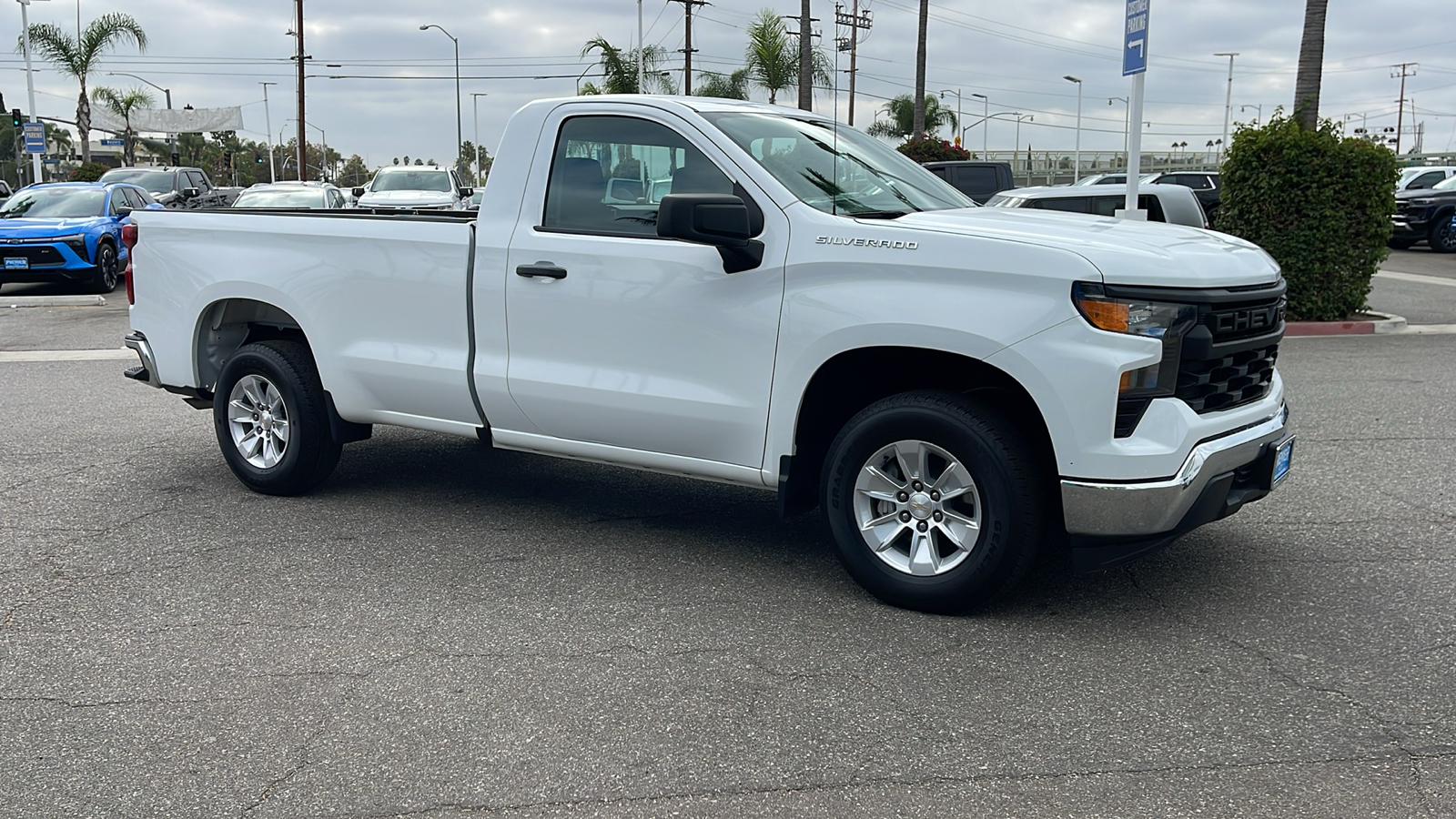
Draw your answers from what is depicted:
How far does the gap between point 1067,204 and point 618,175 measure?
35.8 feet

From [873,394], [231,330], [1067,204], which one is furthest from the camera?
[1067,204]

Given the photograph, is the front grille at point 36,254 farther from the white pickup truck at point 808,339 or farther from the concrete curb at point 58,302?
the white pickup truck at point 808,339

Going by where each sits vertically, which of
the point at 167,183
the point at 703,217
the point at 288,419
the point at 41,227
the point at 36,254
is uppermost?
the point at 167,183

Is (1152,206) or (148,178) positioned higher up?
(148,178)

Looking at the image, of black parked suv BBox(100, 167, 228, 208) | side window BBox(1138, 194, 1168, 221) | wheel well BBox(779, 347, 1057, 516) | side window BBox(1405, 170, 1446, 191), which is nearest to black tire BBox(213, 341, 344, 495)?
wheel well BBox(779, 347, 1057, 516)

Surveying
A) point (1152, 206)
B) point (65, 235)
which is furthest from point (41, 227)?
point (1152, 206)

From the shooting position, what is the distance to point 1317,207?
13781mm

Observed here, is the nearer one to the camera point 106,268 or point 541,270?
point 541,270

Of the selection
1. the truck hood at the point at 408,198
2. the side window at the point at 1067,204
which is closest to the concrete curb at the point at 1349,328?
the side window at the point at 1067,204

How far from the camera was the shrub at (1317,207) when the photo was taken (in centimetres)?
1373

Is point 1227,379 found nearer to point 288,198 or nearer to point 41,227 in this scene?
point 41,227

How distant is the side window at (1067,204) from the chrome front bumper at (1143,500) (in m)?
10.9

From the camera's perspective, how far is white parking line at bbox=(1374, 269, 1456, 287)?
20.3 metres

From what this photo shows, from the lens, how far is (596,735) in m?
3.79
